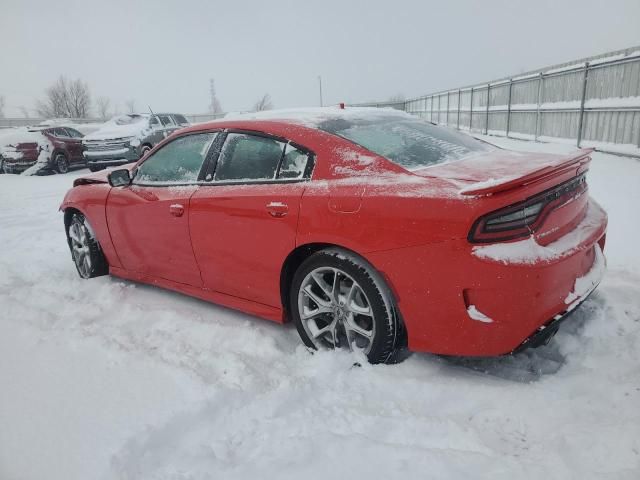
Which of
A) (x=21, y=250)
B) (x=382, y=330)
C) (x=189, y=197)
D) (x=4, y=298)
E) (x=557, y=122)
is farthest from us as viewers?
(x=557, y=122)

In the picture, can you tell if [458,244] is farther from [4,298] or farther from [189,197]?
[4,298]

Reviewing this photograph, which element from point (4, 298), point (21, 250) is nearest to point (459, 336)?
point (4, 298)

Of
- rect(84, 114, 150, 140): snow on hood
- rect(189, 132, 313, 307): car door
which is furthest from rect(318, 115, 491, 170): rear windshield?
rect(84, 114, 150, 140): snow on hood

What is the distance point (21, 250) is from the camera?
5.39 meters

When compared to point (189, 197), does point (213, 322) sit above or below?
below

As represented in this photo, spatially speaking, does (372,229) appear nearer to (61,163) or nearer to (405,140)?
(405,140)

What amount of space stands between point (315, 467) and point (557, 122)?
11.4 metres

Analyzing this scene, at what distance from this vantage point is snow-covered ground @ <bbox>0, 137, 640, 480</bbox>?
1903 mm

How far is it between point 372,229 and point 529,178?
0.76 meters

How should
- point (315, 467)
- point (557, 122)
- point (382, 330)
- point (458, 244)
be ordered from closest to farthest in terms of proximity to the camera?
point (315, 467) → point (458, 244) → point (382, 330) → point (557, 122)

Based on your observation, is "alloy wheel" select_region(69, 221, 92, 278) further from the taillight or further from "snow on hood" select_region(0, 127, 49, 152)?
"snow on hood" select_region(0, 127, 49, 152)

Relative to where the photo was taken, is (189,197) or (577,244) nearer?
(577,244)

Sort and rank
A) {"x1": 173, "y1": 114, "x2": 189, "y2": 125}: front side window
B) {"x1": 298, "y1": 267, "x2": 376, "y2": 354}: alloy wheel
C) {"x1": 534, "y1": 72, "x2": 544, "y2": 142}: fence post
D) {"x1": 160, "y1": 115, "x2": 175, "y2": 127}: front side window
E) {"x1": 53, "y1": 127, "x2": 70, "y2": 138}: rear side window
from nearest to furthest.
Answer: {"x1": 298, "y1": 267, "x2": 376, "y2": 354}: alloy wheel, {"x1": 534, "y1": 72, "x2": 544, "y2": 142}: fence post, {"x1": 53, "y1": 127, "x2": 70, "y2": 138}: rear side window, {"x1": 160, "y1": 115, "x2": 175, "y2": 127}: front side window, {"x1": 173, "y1": 114, "x2": 189, "y2": 125}: front side window

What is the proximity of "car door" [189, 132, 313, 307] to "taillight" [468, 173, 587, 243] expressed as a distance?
1007 mm
